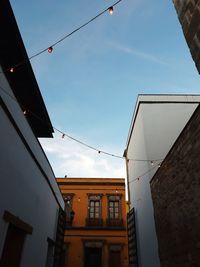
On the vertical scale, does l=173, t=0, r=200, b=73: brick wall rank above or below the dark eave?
below

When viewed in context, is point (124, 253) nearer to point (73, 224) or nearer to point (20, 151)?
point (73, 224)

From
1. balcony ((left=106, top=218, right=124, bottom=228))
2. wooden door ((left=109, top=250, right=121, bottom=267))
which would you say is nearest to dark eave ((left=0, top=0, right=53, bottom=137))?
balcony ((left=106, top=218, right=124, bottom=228))

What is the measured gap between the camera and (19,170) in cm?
463

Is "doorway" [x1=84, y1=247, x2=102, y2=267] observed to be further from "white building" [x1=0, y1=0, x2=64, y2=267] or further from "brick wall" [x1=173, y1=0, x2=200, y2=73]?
"brick wall" [x1=173, y1=0, x2=200, y2=73]

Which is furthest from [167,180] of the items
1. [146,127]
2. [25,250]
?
[25,250]

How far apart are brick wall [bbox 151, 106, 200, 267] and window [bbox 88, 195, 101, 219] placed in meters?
10.8

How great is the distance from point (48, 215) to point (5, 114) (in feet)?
15.5

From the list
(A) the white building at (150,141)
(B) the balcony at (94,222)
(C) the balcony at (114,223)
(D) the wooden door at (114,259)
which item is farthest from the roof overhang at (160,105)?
(D) the wooden door at (114,259)

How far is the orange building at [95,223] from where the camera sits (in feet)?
48.4

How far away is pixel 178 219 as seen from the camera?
4.83m

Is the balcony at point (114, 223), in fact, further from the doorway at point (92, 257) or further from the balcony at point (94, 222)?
the doorway at point (92, 257)

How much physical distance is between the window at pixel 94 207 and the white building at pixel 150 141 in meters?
7.26

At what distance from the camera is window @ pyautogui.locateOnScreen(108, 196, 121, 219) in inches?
641

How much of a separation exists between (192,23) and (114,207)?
1517cm
